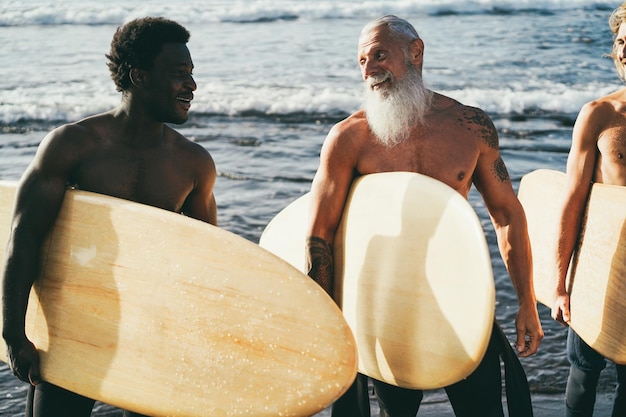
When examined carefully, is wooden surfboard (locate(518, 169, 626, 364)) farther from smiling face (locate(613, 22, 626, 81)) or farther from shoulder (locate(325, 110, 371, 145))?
shoulder (locate(325, 110, 371, 145))

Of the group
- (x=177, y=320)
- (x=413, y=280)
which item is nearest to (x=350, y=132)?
(x=413, y=280)

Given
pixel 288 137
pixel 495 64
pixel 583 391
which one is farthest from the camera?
pixel 495 64

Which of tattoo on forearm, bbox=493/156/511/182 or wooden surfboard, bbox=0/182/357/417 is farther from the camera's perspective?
tattoo on forearm, bbox=493/156/511/182

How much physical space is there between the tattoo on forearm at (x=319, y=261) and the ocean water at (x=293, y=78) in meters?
1.75

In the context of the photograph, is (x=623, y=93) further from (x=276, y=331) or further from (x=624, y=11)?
(x=276, y=331)

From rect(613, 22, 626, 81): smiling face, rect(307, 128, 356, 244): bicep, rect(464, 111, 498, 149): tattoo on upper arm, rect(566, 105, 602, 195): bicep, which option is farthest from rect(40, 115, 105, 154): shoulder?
rect(613, 22, 626, 81): smiling face

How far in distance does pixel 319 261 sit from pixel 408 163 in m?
0.44

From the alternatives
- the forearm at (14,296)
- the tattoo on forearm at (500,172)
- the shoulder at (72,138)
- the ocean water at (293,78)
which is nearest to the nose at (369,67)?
the tattoo on forearm at (500,172)

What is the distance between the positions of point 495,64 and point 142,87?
11.3 m

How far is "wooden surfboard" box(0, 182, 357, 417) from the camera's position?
2268mm

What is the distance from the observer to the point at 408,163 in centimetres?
262

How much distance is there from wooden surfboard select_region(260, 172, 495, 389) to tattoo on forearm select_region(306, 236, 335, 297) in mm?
33

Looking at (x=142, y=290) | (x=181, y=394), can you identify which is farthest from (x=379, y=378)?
(x=142, y=290)

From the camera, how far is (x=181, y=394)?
7.82 ft
